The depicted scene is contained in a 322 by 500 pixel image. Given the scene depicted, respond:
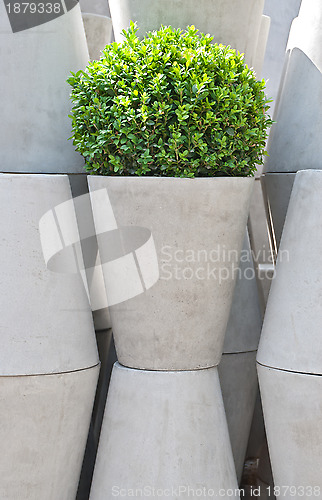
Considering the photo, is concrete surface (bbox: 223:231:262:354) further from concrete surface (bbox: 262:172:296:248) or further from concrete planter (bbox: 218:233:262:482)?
concrete surface (bbox: 262:172:296:248)

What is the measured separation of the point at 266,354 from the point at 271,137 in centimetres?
145

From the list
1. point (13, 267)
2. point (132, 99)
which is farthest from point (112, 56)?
point (13, 267)

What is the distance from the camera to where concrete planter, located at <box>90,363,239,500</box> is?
3.25m

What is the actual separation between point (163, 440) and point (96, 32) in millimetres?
2689

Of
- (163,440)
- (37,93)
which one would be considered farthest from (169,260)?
(37,93)

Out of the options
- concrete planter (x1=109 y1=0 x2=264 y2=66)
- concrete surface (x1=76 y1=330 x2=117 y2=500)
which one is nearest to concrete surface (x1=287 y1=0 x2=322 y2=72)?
concrete planter (x1=109 y1=0 x2=264 y2=66)

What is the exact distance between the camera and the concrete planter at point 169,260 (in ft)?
10.3

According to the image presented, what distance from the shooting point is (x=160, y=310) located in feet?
10.7

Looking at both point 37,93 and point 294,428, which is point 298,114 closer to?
point 37,93

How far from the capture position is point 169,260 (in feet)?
10.5

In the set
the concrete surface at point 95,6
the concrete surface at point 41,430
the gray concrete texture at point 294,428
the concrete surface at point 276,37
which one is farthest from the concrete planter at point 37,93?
the concrete surface at point 276,37

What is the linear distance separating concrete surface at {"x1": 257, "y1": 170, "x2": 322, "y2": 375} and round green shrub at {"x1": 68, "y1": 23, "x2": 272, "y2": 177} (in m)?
0.39

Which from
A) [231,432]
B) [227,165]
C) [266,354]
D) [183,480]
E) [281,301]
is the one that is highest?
[227,165]

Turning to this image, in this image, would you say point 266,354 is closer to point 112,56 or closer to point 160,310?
point 160,310
